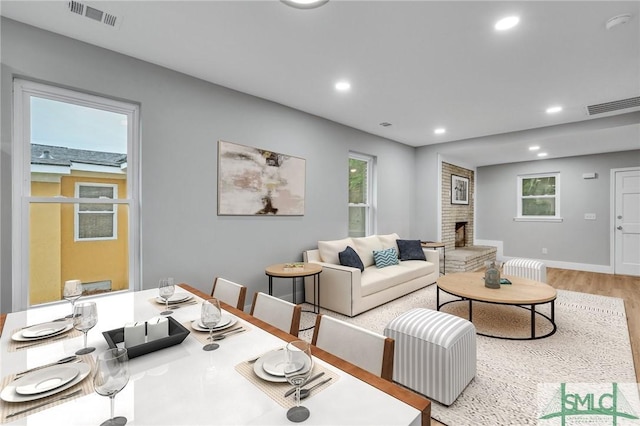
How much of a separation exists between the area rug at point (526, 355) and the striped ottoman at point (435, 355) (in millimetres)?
116

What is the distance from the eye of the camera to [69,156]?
2480 mm

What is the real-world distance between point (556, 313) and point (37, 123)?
18.6ft

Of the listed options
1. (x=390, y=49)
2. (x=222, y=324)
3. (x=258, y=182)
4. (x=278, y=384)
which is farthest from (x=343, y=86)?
(x=278, y=384)

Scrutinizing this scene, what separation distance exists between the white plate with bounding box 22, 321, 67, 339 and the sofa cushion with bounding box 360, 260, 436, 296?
2804mm

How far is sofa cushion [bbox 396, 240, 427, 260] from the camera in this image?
16.6 ft

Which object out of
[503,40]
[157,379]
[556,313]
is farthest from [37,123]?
[556,313]

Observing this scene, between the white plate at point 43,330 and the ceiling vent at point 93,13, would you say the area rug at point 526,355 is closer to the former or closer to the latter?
the white plate at point 43,330

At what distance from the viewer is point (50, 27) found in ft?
7.38

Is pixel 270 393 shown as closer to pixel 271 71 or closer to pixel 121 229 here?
pixel 121 229

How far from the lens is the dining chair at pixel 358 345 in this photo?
1.25 m

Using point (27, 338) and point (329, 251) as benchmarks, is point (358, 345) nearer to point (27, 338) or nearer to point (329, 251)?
point (27, 338)

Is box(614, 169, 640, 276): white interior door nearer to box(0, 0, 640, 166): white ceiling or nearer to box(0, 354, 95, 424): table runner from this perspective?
box(0, 0, 640, 166): white ceiling

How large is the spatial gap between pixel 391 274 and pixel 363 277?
1.55 ft

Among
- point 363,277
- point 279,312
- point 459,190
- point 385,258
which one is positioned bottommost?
point 363,277
